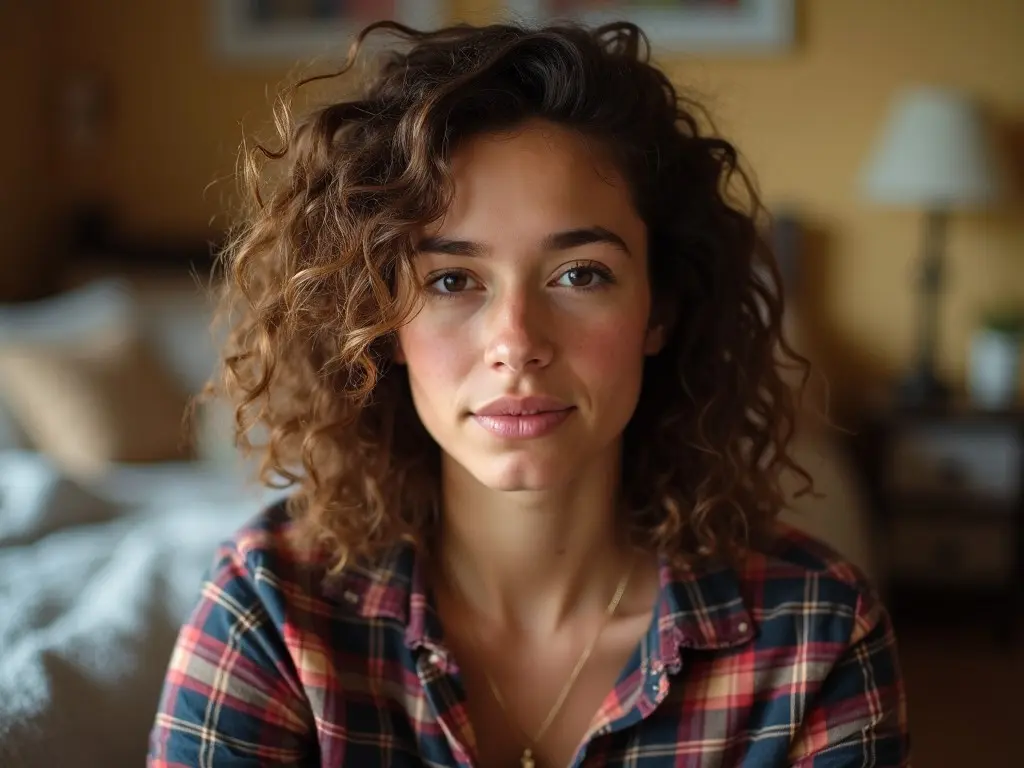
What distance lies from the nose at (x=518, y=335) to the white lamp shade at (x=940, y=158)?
7.21 ft

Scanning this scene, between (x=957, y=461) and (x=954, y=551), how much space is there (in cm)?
26

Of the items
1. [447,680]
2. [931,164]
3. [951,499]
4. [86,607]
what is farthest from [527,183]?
[951,499]

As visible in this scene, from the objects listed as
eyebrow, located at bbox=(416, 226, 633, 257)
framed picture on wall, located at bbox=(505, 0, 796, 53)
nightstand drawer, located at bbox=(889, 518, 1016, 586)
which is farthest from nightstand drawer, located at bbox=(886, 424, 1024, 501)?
eyebrow, located at bbox=(416, 226, 633, 257)

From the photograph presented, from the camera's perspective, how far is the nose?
3.26ft

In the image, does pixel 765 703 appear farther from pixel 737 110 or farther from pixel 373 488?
pixel 737 110

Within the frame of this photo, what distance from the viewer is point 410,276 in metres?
1.03

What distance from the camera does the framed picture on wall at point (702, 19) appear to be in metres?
3.19

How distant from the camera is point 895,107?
3111 mm

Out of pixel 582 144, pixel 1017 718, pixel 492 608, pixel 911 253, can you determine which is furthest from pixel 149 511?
pixel 911 253

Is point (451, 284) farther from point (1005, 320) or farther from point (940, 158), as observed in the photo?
point (1005, 320)

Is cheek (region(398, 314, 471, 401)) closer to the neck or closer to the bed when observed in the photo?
the neck

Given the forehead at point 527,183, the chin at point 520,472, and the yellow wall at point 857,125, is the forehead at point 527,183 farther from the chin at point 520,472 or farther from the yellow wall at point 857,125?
the yellow wall at point 857,125

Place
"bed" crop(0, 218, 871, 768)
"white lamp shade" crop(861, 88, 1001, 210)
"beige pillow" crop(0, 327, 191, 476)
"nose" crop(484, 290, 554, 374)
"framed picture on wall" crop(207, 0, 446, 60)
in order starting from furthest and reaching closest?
"framed picture on wall" crop(207, 0, 446, 60), "white lamp shade" crop(861, 88, 1001, 210), "beige pillow" crop(0, 327, 191, 476), "bed" crop(0, 218, 871, 768), "nose" crop(484, 290, 554, 374)

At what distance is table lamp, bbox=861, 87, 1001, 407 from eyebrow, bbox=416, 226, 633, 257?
84.2 inches
